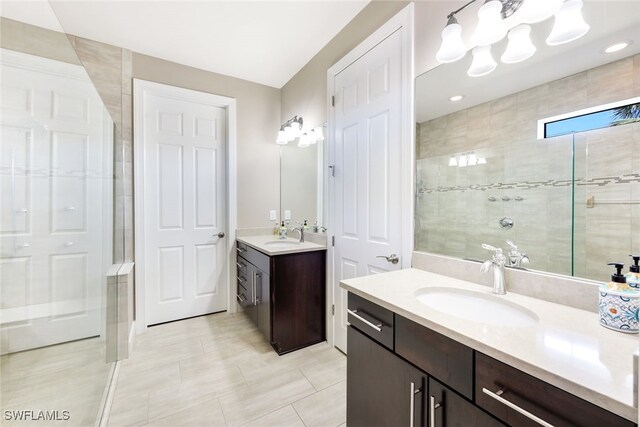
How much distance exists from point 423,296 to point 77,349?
172cm

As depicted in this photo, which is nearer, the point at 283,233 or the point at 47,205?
the point at 47,205

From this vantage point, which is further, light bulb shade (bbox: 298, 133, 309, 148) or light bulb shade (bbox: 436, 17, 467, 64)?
light bulb shade (bbox: 298, 133, 309, 148)

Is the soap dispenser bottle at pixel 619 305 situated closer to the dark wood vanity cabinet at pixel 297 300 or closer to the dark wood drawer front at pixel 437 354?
the dark wood drawer front at pixel 437 354

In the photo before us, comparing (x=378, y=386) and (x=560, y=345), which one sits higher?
(x=560, y=345)

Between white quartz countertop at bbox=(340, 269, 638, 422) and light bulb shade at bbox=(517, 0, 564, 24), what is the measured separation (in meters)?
1.09

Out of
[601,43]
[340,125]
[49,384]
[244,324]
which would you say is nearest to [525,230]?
[601,43]

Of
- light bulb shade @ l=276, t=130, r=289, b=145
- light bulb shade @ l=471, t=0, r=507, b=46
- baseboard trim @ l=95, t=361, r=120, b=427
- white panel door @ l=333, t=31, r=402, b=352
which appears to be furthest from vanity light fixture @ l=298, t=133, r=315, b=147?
baseboard trim @ l=95, t=361, r=120, b=427

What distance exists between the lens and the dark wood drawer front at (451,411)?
28.8 inches

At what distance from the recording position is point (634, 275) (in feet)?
2.58

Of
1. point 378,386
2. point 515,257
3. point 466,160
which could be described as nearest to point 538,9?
point 466,160

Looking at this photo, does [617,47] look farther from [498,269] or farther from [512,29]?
[498,269]

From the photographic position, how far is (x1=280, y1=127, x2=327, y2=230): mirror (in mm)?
2539

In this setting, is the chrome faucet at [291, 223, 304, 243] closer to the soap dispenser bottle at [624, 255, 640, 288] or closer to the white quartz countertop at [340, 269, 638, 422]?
the white quartz countertop at [340, 269, 638, 422]

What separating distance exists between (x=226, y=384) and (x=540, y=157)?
2204 millimetres
